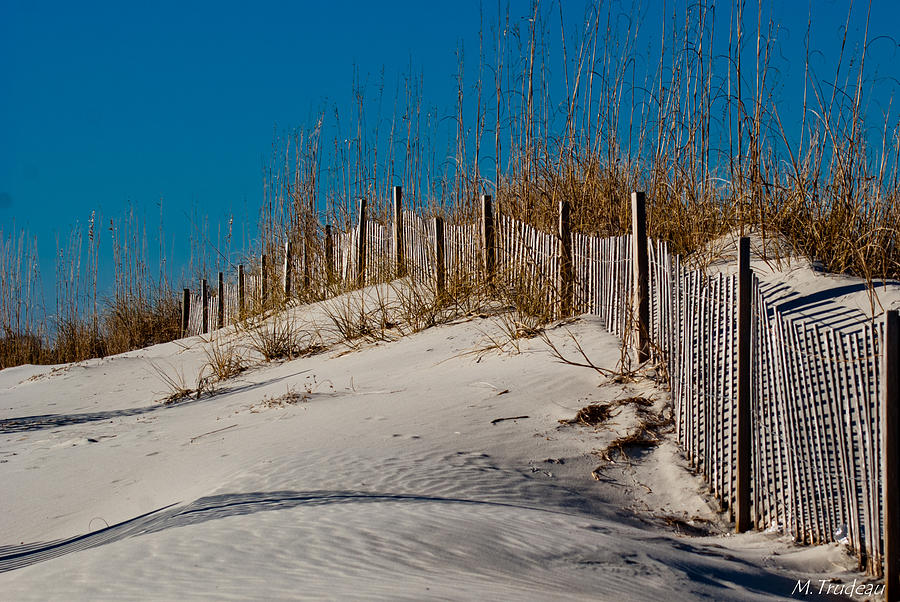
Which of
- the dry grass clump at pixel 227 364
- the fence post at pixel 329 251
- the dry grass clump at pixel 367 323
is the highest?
the fence post at pixel 329 251

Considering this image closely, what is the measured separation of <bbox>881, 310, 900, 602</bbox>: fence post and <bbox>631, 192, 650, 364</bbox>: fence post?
2355mm

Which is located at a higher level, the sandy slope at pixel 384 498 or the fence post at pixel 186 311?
the fence post at pixel 186 311

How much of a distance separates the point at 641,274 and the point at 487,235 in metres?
2.85

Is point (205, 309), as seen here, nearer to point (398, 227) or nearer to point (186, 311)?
point (186, 311)

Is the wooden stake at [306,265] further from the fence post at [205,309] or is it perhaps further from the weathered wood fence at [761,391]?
the weathered wood fence at [761,391]

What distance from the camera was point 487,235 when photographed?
24.1 ft

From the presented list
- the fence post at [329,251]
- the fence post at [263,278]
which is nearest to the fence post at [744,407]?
the fence post at [329,251]

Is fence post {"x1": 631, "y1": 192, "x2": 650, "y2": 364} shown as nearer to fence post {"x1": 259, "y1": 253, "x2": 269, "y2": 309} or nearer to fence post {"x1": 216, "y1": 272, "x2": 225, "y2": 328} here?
fence post {"x1": 259, "y1": 253, "x2": 269, "y2": 309}

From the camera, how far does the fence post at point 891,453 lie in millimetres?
2203

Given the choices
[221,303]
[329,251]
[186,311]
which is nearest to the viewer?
[329,251]

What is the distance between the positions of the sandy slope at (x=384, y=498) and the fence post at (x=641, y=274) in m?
0.35

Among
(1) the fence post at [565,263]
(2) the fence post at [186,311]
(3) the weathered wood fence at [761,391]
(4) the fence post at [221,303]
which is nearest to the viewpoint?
(3) the weathered wood fence at [761,391]

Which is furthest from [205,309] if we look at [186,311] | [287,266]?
[287,266]

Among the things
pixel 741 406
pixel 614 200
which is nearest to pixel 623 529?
pixel 741 406
